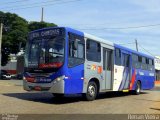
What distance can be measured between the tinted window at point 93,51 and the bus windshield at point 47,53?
2.18 metres

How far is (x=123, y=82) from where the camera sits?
21641 mm

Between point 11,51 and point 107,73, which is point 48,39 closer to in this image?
point 107,73

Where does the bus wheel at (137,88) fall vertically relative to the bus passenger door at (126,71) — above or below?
below

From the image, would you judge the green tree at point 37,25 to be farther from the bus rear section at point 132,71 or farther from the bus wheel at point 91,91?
the bus wheel at point 91,91

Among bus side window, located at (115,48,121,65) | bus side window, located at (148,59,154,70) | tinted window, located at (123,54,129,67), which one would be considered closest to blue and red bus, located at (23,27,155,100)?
bus side window, located at (115,48,121,65)

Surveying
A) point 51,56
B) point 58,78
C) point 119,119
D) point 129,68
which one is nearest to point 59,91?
point 58,78

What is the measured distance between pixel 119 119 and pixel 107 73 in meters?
7.64

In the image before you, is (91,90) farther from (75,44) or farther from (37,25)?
(37,25)

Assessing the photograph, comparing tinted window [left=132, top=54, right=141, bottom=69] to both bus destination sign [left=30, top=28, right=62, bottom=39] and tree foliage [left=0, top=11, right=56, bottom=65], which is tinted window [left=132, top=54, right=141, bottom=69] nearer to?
bus destination sign [left=30, top=28, right=62, bottom=39]

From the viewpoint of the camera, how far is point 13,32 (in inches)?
2269

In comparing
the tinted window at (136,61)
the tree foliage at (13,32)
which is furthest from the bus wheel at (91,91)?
the tree foliage at (13,32)

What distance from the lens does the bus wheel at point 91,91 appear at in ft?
55.6

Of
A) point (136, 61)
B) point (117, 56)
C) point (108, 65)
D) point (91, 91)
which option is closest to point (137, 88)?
point (136, 61)

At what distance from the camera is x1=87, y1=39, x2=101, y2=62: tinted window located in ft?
56.0
